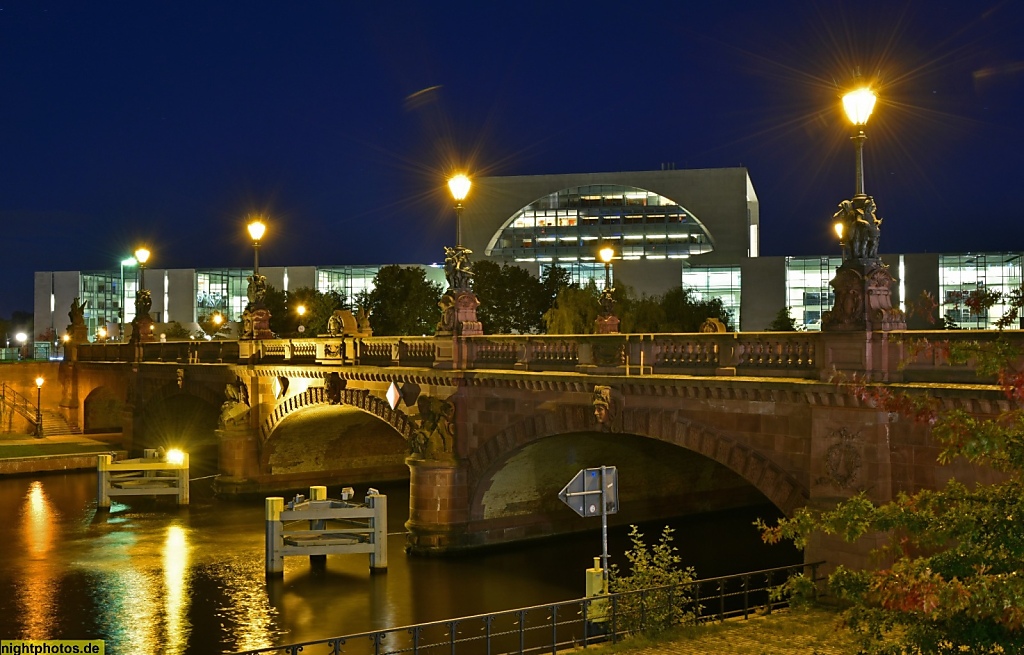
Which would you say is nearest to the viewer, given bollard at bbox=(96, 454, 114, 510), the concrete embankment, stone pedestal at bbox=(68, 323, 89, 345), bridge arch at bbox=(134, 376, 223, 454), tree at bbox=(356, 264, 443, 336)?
bollard at bbox=(96, 454, 114, 510)

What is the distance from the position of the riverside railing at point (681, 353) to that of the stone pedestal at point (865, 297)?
8.7 inches

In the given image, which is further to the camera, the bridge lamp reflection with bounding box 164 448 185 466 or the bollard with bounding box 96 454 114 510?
the bridge lamp reflection with bounding box 164 448 185 466

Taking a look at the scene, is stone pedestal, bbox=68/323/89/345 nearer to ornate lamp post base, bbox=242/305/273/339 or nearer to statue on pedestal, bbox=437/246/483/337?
→ ornate lamp post base, bbox=242/305/273/339

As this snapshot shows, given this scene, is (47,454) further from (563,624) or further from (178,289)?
(178,289)

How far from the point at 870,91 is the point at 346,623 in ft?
51.1

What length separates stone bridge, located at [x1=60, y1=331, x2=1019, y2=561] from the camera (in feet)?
55.9

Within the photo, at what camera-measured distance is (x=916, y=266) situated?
7931 cm

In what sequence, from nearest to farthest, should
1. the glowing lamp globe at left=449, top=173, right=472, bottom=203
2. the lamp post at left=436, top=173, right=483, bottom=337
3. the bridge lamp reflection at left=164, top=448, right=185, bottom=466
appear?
1. the glowing lamp globe at left=449, top=173, right=472, bottom=203
2. the lamp post at left=436, top=173, right=483, bottom=337
3. the bridge lamp reflection at left=164, top=448, right=185, bottom=466

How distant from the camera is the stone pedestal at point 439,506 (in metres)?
28.8

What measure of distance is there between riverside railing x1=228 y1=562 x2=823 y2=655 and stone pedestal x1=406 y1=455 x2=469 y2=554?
5.31m

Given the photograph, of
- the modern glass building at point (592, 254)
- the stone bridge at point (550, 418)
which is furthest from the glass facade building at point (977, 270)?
the stone bridge at point (550, 418)

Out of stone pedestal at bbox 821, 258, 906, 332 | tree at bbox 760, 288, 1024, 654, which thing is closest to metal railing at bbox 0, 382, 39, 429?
stone pedestal at bbox 821, 258, 906, 332

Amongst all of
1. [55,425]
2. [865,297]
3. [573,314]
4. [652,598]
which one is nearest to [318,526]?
[652,598]

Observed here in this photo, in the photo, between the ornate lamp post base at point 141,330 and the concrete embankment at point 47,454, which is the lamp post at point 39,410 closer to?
the concrete embankment at point 47,454
